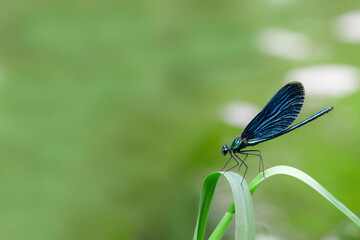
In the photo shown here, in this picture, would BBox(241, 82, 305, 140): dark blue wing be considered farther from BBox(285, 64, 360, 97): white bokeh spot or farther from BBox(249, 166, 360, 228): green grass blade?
BBox(285, 64, 360, 97): white bokeh spot

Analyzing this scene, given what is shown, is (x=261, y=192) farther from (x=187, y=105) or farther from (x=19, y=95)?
(x=19, y=95)

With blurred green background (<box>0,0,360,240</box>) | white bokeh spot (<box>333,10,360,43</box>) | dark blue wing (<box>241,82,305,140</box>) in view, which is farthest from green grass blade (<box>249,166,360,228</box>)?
white bokeh spot (<box>333,10,360,43</box>)

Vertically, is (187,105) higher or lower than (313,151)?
higher

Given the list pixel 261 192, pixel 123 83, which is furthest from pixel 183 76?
pixel 261 192

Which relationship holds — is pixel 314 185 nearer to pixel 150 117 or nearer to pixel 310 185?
pixel 310 185

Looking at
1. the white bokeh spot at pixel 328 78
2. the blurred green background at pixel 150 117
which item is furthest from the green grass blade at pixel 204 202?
the white bokeh spot at pixel 328 78

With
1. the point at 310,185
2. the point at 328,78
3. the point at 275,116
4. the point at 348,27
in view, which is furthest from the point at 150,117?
the point at 310,185
